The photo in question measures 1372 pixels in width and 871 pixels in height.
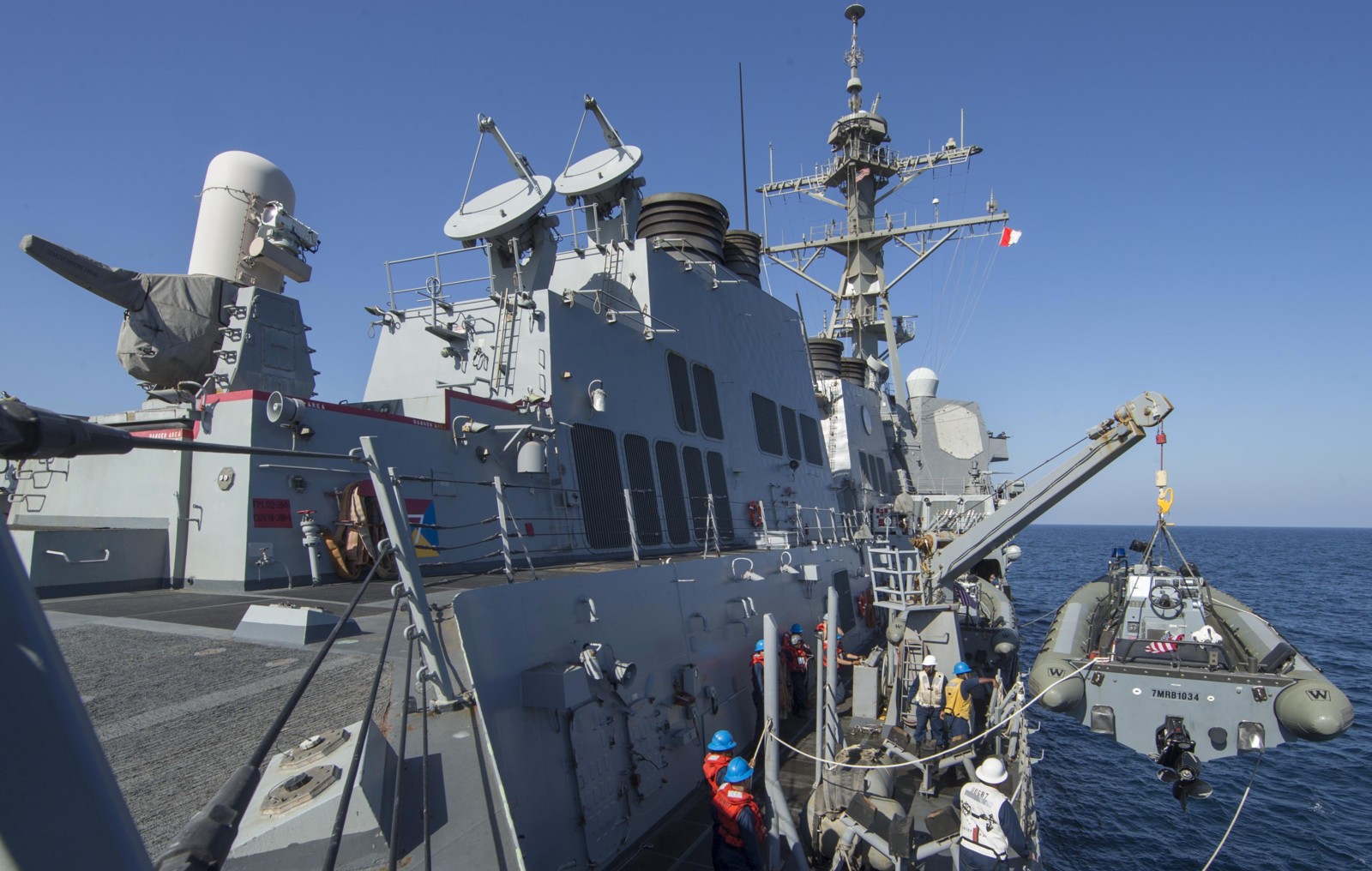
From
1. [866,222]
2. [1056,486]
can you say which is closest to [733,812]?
[1056,486]

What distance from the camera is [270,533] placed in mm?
6957

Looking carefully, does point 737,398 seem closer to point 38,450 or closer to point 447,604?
point 447,604

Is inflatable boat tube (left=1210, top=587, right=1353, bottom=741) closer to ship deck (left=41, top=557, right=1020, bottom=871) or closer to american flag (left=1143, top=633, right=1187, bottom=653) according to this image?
american flag (left=1143, top=633, right=1187, bottom=653)

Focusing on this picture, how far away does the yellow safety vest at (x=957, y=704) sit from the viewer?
338 inches

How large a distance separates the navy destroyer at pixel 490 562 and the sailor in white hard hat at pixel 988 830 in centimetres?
60

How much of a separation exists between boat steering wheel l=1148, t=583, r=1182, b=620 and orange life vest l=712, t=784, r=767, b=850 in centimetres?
1108

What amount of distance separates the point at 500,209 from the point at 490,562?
532 centimetres

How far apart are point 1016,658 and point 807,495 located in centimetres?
503

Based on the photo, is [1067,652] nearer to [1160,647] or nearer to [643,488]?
[1160,647]

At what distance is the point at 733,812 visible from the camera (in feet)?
16.9

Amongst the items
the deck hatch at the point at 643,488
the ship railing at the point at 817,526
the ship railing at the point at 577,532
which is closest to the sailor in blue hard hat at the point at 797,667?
the ship railing at the point at 577,532

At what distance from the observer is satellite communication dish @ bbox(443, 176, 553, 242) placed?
10570mm

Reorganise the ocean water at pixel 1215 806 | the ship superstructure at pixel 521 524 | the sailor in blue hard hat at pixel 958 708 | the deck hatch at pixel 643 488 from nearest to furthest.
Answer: the ship superstructure at pixel 521 524, the sailor in blue hard hat at pixel 958 708, the deck hatch at pixel 643 488, the ocean water at pixel 1215 806

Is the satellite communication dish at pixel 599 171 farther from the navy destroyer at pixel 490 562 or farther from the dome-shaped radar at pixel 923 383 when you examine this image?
the dome-shaped radar at pixel 923 383
